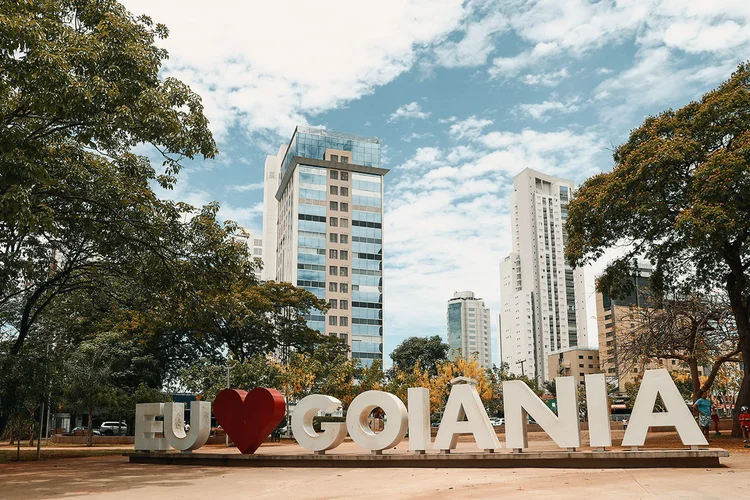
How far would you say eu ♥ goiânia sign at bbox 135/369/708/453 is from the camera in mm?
14219

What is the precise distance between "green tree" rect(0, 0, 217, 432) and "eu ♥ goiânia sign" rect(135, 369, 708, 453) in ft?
14.6

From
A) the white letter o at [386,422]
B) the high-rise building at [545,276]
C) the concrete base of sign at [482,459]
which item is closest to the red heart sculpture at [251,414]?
the concrete base of sign at [482,459]

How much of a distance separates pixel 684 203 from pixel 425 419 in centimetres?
1192

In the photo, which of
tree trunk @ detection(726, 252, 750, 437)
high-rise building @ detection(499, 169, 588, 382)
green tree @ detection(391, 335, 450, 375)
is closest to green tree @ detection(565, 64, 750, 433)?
tree trunk @ detection(726, 252, 750, 437)

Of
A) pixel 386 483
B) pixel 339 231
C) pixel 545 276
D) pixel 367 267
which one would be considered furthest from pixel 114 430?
pixel 545 276

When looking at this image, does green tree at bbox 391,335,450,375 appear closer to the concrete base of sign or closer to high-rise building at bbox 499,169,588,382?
high-rise building at bbox 499,169,588,382

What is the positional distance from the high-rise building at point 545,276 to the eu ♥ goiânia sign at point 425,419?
126 metres

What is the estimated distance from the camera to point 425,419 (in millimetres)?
16516

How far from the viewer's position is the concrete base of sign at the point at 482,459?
13719 mm

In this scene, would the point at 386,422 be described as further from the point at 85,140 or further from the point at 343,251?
the point at 343,251

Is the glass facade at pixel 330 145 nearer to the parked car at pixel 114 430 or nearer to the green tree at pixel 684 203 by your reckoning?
the parked car at pixel 114 430

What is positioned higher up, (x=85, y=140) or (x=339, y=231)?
(x=339, y=231)

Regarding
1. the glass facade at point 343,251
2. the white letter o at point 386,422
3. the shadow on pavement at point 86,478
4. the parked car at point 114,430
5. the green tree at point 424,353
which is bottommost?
the parked car at point 114,430

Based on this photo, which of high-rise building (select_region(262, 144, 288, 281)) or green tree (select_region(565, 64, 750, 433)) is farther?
high-rise building (select_region(262, 144, 288, 281))
